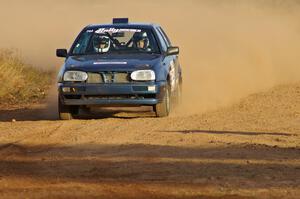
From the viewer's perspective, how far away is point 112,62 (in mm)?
15891

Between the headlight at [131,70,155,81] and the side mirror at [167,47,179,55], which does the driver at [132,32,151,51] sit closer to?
the side mirror at [167,47,179,55]

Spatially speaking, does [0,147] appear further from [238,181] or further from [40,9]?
[40,9]

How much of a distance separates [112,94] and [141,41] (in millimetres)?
1727

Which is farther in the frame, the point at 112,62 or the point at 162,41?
the point at 162,41

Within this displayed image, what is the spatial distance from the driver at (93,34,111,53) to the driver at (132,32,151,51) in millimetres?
471

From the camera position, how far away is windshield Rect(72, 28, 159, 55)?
16.8 metres

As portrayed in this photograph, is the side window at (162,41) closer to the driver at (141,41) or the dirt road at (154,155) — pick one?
the driver at (141,41)

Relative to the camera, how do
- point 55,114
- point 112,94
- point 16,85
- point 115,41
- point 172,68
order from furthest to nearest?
point 16,85 → point 55,114 → point 172,68 → point 115,41 → point 112,94

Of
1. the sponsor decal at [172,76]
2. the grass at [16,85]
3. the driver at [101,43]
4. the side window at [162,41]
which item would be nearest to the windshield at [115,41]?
the driver at [101,43]

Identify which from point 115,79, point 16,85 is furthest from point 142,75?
point 16,85

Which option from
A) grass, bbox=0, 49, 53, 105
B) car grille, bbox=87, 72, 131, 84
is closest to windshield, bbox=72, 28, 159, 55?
car grille, bbox=87, 72, 131, 84

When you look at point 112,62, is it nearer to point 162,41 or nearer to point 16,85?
point 162,41

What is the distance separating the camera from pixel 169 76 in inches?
651

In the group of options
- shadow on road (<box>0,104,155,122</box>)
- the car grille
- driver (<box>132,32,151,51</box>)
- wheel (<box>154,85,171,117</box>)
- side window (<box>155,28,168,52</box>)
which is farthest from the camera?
side window (<box>155,28,168,52</box>)
